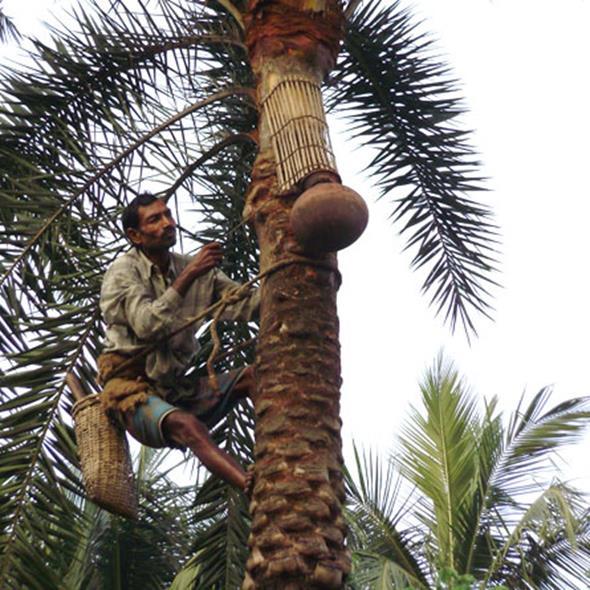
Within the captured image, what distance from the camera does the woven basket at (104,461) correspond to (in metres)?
5.52

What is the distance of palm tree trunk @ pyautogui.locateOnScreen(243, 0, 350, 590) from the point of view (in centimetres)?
448

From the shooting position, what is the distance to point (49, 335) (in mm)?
7004

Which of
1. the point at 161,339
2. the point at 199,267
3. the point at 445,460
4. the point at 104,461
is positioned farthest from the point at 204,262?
the point at 445,460

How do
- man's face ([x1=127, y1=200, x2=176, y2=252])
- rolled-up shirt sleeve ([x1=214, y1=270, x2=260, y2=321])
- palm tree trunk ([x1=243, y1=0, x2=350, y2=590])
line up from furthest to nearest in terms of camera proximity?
man's face ([x1=127, y1=200, x2=176, y2=252]) < rolled-up shirt sleeve ([x1=214, y1=270, x2=260, y2=321]) < palm tree trunk ([x1=243, y1=0, x2=350, y2=590])

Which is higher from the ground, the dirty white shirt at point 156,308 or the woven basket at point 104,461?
the dirty white shirt at point 156,308

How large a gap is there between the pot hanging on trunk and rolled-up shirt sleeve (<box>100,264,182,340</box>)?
591 mm

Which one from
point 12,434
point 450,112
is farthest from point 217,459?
point 450,112

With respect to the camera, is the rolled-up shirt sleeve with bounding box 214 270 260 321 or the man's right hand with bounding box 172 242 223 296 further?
the rolled-up shirt sleeve with bounding box 214 270 260 321

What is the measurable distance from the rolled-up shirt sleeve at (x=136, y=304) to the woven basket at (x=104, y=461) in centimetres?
39

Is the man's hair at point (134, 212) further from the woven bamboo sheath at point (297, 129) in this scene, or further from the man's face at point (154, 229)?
the woven bamboo sheath at point (297, 129)

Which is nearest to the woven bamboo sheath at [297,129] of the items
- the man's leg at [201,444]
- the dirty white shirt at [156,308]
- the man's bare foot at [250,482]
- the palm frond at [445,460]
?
the dirty white shirt at [156,308]

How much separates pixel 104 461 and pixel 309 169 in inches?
55.6

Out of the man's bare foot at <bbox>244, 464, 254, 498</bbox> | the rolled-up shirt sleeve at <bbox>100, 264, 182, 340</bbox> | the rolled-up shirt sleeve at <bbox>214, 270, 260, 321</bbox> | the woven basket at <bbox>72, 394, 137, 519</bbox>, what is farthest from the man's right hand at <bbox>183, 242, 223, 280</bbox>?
the man's bare foot at <bbox>244, 464, 254, 498</bbox>

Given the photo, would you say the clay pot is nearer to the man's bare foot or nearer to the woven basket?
the man's bare foot
